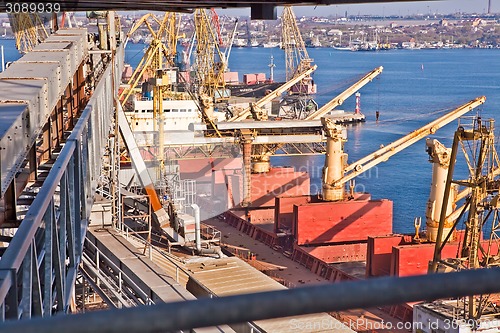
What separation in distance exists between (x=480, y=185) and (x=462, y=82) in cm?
4086

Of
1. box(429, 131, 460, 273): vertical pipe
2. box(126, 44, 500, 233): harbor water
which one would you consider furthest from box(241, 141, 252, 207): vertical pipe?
box(429, 131, 460, 273): vertical pipe

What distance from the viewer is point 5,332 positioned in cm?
87

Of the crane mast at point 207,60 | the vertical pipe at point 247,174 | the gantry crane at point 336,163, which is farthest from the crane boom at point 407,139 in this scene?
the crane mast at point 207,60

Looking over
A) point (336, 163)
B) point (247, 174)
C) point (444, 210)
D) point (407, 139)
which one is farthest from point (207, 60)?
point (444, 210)

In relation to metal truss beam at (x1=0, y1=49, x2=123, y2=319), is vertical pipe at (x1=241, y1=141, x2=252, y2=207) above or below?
below

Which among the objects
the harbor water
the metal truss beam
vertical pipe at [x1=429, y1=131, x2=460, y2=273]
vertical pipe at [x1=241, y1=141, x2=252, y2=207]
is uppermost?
the metal truss beam

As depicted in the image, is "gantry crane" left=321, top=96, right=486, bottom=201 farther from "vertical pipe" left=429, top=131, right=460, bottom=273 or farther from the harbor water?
"vertical pipe" left=429, top=131, right=460, bottom=273

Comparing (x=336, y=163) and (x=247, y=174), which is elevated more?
(x=336, y=163)

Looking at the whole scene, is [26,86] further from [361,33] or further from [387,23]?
[387,23]

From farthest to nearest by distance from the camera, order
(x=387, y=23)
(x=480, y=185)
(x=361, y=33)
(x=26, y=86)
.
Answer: (x=387, y=23) → (x=361, y=33) → (x=480, y=185) → (x=26, y=86)

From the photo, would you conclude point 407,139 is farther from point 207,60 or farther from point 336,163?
point 207,60

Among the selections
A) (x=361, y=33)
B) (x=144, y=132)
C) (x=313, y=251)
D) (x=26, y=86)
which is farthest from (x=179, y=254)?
(x=361, y=33)

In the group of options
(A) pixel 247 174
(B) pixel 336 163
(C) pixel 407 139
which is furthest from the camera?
(A) pixel 247 174

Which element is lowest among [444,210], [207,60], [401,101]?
[401,101]
